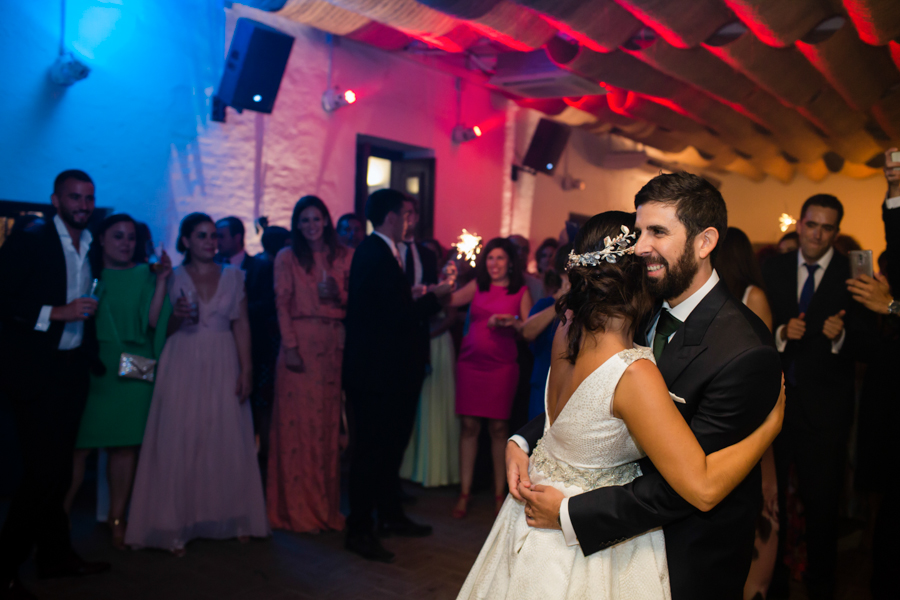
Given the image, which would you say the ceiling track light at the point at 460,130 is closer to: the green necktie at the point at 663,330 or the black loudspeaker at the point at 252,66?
the black loudspeaker at the point at 252,66

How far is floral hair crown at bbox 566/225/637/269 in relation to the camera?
149 centimetres

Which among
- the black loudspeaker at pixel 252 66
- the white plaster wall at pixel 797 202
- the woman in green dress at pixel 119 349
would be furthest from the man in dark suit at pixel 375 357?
the white plaster wall at pixel 797 202

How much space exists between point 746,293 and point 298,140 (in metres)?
4.64

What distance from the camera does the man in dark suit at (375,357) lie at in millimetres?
3518

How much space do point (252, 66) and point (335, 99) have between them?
3.81 ft

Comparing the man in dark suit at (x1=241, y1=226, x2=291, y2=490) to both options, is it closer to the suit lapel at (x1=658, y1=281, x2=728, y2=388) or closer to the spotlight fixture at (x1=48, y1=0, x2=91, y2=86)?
the spotlight fixture at (x1=48, y1=0, x2=91, y2=86)

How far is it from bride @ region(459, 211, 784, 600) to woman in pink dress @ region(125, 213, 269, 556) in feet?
7.99

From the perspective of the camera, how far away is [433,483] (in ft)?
15.9

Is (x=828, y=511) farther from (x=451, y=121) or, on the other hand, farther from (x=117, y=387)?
(x=451, y=121)

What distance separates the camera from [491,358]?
4371 mm

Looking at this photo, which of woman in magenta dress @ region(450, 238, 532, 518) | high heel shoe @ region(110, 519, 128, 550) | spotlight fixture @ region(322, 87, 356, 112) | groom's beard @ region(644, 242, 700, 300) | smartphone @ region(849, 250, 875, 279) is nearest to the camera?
groom's beard @ region(644, 242, 700, 300)

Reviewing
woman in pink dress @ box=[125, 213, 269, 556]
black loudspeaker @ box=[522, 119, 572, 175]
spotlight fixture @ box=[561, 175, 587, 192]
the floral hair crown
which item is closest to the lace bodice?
the floral hair crown

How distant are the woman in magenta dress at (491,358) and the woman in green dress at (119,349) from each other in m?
1.84

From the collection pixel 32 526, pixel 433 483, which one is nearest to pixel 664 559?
pixel 32 526
